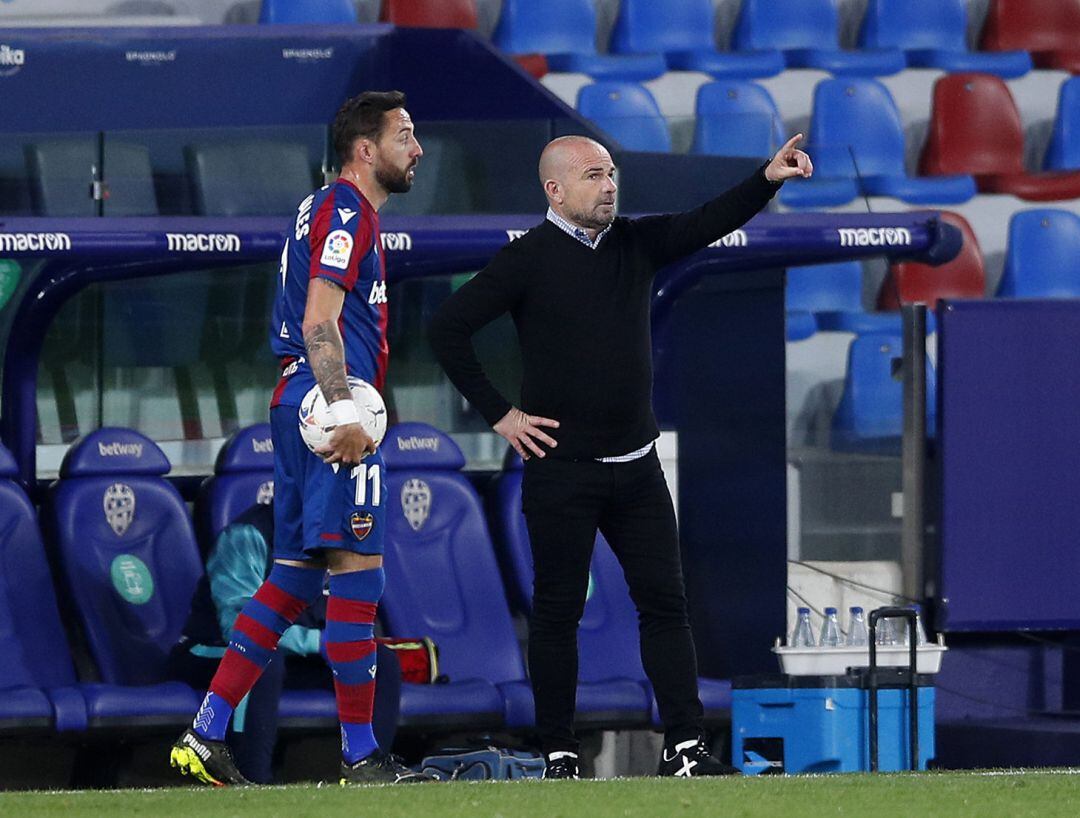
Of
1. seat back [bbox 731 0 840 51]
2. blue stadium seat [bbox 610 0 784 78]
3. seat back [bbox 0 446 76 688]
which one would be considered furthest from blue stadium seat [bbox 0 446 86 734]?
seat back [bbox 731 0 840 51]

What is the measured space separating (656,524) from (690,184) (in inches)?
81.1

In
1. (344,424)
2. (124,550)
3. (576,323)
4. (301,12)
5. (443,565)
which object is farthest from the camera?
(301,12)

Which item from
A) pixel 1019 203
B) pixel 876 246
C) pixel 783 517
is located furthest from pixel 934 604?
pixel 1019 203

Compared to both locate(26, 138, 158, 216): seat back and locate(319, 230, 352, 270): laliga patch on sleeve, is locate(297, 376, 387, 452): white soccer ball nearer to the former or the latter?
locate(319, 230, 352, 270): laliga patch on sleeve

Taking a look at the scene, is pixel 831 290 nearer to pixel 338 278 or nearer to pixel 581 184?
pixel 581 184

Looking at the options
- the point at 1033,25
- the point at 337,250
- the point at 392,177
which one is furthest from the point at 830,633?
the point at 1033,25

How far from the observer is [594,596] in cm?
677

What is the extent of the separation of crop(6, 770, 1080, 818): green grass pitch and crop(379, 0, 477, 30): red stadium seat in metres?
6.88

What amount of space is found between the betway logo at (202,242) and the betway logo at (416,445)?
991mm

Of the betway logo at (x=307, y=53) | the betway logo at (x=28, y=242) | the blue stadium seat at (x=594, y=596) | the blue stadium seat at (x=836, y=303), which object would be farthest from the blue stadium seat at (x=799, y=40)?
the betway logo at (x=28, y=242)

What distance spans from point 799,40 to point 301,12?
2.82m

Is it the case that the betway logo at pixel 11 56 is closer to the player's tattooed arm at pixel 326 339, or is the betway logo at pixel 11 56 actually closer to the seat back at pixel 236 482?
the seat back at pixel 236 482

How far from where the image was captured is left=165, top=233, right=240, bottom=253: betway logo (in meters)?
6.04

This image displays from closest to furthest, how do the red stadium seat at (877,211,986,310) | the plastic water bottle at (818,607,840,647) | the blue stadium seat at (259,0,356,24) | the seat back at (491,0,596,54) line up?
the plastic water bottle at (818,607,840,647), the red stadium seat at (877,211,986,310), the blue stadium seat at (259,0,356,24), the seat back at (491,0,596,54)
